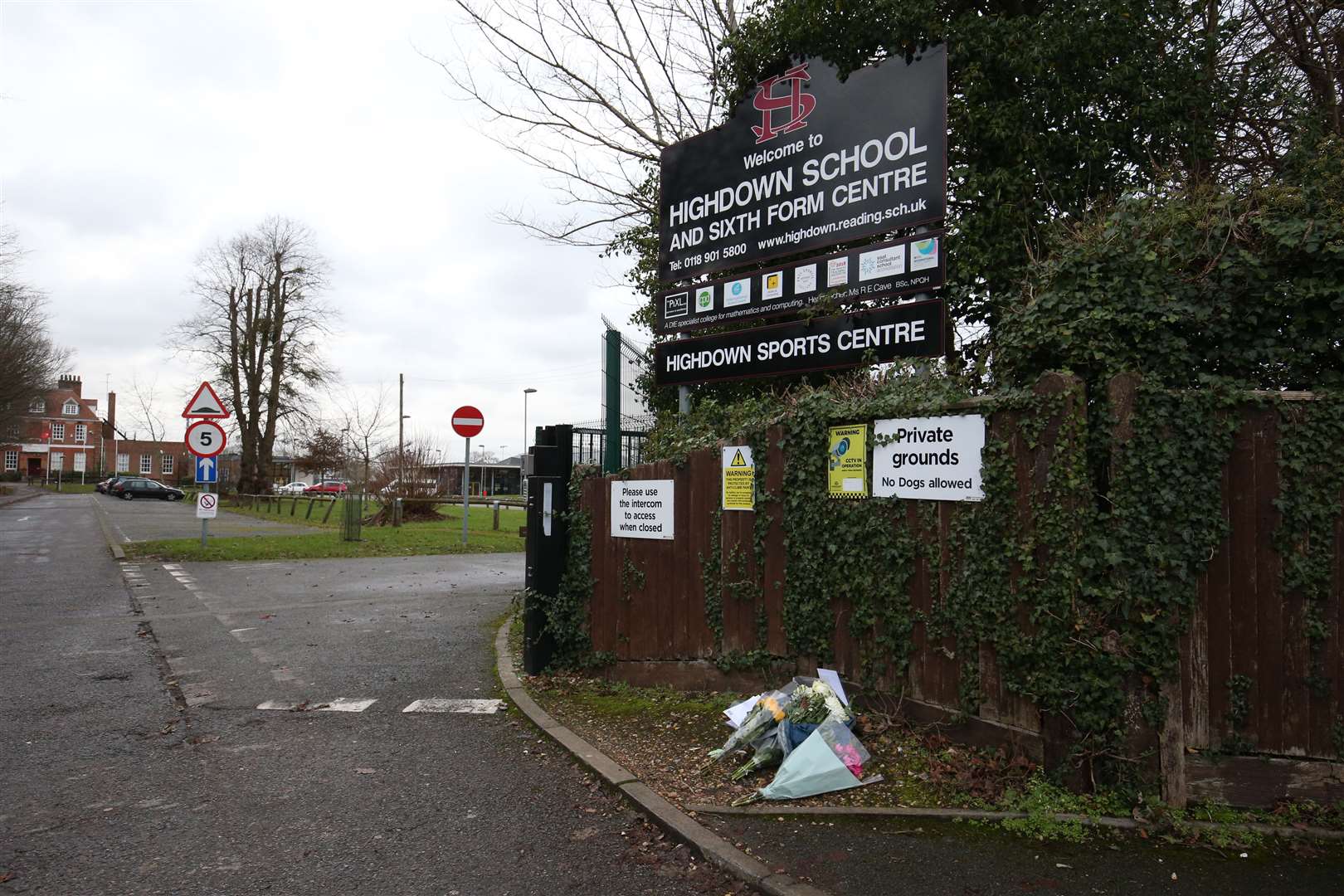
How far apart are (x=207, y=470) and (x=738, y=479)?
13603 mm

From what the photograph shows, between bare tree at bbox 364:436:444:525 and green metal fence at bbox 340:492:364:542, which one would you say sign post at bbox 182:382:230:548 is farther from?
bare tree at bbox 364:436:444:525

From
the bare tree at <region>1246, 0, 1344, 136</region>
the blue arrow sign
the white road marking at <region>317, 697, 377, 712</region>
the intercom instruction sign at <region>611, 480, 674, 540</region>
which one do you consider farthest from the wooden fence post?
the blue arrow sign

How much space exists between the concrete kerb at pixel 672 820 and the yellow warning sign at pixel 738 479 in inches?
71.6

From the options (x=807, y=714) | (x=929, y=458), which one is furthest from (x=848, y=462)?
(x=807, y=714)

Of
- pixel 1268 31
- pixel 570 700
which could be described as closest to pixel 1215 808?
pixel 570 700

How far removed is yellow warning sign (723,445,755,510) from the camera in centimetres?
601

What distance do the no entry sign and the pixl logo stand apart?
1233 centimetres

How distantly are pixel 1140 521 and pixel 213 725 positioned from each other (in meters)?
5.85

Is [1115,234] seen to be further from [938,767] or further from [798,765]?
[798,765]

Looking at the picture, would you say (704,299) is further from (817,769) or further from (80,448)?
(80,448)

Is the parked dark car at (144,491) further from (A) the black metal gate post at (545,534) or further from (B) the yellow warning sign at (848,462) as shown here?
(B) the yellow warning sign at (848,462)

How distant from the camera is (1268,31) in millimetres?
10797

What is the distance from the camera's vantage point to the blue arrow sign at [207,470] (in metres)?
16.0

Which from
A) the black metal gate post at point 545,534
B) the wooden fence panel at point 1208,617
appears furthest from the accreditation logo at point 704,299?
the wooden fence panel at point 1208,617
